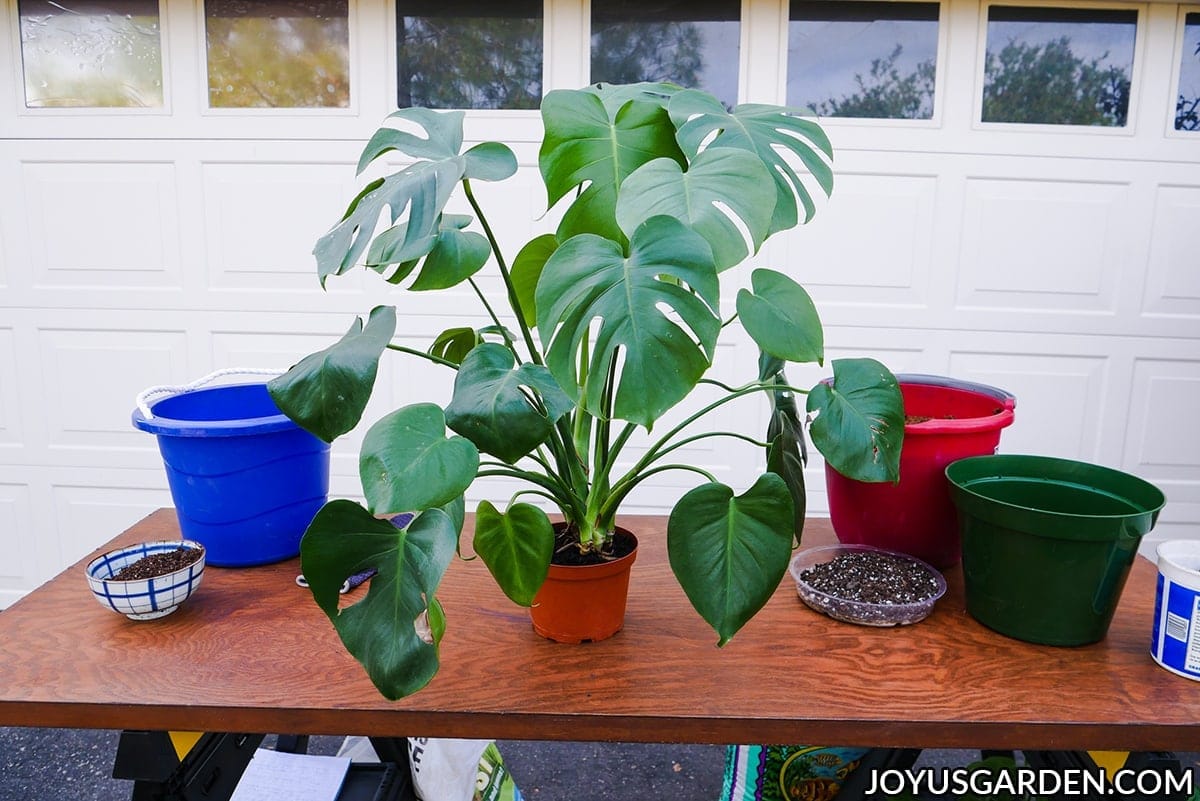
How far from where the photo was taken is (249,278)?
7.56ft

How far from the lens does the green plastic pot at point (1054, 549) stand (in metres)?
0.82

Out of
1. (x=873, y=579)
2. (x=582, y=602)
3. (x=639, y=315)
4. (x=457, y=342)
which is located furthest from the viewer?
(x=457, y=342)

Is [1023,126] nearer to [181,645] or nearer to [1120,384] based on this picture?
[1120,384]

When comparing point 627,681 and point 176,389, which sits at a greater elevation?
point 176,389

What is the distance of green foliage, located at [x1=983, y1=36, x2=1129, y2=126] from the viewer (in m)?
2.21

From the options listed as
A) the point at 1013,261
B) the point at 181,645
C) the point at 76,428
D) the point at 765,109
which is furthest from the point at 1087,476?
the point at 76,428

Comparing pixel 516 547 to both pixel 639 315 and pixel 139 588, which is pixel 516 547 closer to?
pixel 639 315

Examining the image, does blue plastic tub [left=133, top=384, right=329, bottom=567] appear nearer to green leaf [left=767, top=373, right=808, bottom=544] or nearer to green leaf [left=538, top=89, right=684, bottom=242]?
green leaf [left=538, top=89, right=684, bottom=242]

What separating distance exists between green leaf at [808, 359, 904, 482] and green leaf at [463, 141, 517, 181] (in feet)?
1.31

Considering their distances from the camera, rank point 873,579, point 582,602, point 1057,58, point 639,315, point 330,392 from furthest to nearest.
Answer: point 1057,58 < point 873,579 < point 582,602 < point 330,392 < point 639,315

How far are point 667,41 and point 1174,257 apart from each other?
5.17 ft

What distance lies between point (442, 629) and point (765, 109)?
26.4 inches

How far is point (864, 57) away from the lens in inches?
87.4

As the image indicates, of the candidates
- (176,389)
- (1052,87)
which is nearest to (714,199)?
(176,389)
